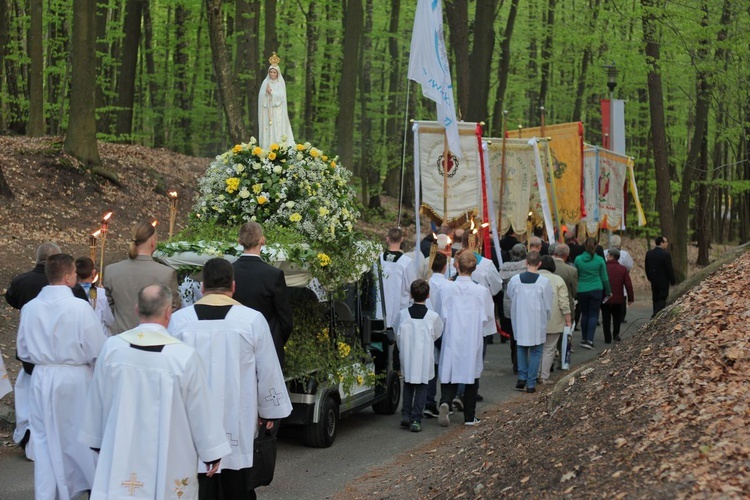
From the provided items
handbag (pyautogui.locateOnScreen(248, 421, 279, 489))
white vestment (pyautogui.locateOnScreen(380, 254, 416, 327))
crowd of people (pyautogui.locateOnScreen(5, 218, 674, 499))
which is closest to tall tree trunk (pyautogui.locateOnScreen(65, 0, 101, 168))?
white vestment (pyautogui.locateOnScreen(380, 254, 416, 327))

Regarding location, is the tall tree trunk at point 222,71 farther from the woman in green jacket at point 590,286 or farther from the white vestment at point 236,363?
the white vestment at point 236,363

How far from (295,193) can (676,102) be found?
123ft

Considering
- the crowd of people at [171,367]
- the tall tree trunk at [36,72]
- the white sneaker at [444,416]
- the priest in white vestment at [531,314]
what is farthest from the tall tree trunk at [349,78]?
the white sneaker at [444,416]

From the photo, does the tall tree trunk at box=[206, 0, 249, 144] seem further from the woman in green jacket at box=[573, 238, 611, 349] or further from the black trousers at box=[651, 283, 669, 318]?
the black trousers at box=[651, 283, 669, 318]

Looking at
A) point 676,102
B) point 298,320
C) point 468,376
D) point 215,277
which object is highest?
point 676,102

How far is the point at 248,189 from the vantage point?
37.9 ft

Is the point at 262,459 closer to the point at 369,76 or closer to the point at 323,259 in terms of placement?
the point at 323,259

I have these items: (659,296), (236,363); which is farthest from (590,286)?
(236,363)

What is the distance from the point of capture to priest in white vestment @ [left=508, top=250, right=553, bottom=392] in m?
14.7

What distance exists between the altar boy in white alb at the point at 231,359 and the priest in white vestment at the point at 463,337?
545 cm

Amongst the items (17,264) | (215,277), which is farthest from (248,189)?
(17,264)

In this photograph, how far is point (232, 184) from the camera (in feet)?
37.6

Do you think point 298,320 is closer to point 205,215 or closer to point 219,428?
point 205,215

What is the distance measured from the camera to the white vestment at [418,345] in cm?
1192
